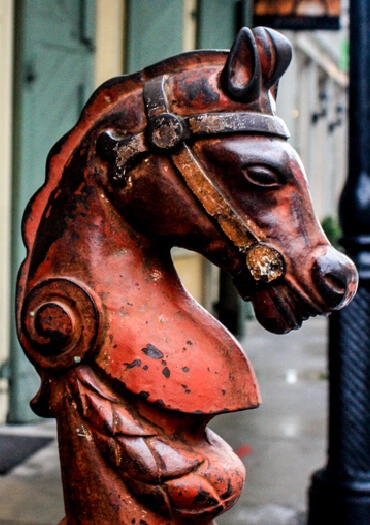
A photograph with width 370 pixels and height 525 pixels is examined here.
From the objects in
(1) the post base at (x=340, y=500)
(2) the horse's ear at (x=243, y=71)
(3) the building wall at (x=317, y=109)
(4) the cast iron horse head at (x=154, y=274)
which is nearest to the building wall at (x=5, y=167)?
(1) the post base at (x=340, y=500)

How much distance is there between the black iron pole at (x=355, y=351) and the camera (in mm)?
3536

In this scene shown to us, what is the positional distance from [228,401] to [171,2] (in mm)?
5868

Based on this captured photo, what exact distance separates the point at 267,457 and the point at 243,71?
382 centimetres

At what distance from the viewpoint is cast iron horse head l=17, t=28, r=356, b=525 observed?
132 centimetres

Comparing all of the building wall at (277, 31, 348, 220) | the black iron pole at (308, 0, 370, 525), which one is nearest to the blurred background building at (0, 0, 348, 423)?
the black iron pole at (308, 0, 370, 525)

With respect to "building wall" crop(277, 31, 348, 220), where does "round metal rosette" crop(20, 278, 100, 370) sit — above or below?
below

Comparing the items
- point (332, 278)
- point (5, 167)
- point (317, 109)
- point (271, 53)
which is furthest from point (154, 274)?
point (317, 109)

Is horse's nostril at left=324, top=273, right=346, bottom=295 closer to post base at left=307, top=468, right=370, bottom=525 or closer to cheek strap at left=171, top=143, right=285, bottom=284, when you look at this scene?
cheek strap at left=171, top=143, right=285, bottom=284

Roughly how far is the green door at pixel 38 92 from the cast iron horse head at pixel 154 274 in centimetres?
362

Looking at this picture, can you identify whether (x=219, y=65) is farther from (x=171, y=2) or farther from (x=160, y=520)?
(x=171, y=2)

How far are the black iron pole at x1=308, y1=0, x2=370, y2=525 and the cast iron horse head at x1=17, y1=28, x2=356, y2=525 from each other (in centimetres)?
223

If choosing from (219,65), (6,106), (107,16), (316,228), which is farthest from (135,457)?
(107,16)

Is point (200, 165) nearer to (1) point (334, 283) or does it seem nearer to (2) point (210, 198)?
(2) point (210, 198)

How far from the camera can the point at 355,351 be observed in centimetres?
354
